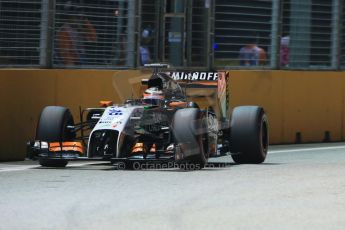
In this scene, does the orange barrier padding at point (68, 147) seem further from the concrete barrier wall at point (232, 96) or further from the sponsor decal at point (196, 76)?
the sponsor decal at point (196, 76)

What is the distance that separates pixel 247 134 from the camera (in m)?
12.3

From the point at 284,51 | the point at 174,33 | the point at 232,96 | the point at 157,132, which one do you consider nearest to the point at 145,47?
the point at 174,33

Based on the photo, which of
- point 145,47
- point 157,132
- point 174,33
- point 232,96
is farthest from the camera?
point 174,33

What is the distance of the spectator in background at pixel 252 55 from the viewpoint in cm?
1698

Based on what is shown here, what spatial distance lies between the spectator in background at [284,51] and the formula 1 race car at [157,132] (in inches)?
181

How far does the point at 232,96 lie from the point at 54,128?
5178mm

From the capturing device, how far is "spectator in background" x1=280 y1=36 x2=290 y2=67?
17359mm

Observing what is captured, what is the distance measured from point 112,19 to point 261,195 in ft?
22.9

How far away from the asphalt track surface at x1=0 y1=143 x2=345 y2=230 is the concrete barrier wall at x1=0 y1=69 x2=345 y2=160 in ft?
3.48

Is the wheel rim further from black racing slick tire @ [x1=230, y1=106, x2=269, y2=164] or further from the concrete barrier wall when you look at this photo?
the concrete barrier wall

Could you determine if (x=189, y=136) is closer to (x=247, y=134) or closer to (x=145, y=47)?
(x=247, y=134)

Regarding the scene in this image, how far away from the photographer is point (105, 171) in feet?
37.7

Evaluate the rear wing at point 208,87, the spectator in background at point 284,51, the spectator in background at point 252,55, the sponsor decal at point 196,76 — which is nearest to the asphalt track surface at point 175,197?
the rear wing at point 208,87

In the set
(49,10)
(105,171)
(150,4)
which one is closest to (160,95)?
(105,171)
